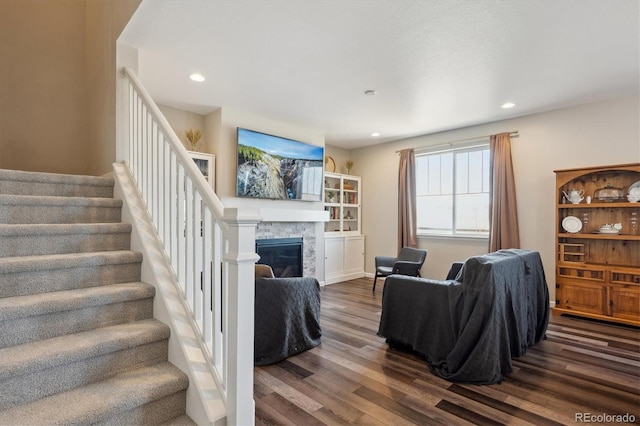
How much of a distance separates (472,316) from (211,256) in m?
1.98

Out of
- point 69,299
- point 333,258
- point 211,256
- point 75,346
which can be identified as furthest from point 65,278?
point 333,258

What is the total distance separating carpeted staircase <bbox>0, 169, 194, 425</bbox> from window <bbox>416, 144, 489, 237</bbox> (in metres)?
4.88

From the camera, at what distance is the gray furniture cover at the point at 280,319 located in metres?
2.80

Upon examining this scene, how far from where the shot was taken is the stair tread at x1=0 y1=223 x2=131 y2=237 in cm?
182

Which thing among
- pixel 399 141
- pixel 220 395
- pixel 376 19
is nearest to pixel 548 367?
pixel 220 395

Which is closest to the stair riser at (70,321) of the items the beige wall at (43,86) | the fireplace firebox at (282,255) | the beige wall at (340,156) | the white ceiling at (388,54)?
the white ceiling at (388,54)

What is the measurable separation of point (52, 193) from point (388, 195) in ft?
16.8

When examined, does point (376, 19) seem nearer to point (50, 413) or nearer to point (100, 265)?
point (100, 265)

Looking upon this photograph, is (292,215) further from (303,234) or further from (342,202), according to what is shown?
(342,202)

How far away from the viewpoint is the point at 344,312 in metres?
4.19

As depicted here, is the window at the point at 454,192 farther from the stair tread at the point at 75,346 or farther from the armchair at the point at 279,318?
the stair tread at the point at 75,346

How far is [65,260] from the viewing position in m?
1.78

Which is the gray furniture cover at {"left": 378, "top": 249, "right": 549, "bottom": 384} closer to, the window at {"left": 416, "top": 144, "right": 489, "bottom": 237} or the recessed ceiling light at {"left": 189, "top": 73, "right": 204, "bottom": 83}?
the window at {"left": 416, "top": 144, "right": 489, "bottom": 237}

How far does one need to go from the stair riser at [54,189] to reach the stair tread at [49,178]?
0.07 feet
